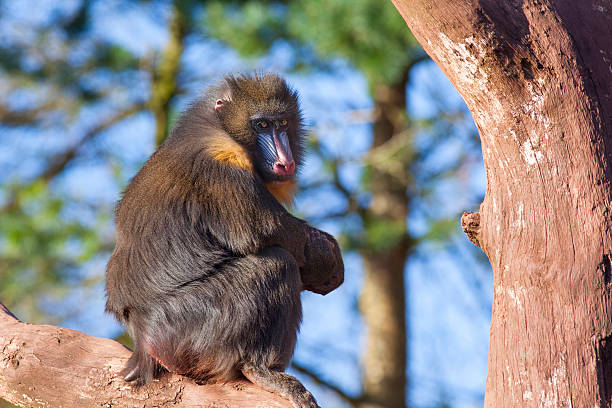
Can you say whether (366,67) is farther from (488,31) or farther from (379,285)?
(488,31)

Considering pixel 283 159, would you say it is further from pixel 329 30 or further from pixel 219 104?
pixel 329 30

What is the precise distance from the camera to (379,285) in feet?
34.1

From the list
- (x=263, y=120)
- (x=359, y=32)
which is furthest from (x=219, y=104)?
(x=359, y=32)

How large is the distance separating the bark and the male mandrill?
1.12 m

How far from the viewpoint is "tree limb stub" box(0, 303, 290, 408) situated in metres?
3.73

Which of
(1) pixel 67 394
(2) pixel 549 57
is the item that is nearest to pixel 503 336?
(2) pixel 549 57

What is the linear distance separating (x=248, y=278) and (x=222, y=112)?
3.74ft

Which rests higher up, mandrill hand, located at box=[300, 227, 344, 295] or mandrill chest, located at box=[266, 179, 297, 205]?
mandrill chest, located at box=[266, 179, 297, 205]

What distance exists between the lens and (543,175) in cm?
311

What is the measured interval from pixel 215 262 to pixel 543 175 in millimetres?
1778

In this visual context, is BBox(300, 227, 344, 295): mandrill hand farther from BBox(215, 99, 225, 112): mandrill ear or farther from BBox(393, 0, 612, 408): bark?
BBox(393, 0, 612, 408): bark

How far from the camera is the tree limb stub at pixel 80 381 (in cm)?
373

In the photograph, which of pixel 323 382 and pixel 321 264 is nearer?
pixel 321 264

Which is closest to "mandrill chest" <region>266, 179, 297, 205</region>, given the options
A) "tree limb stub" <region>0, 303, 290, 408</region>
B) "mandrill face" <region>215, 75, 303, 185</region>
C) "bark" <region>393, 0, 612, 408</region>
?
"mandrill face" <region>215, 75, 303, 185</region>
